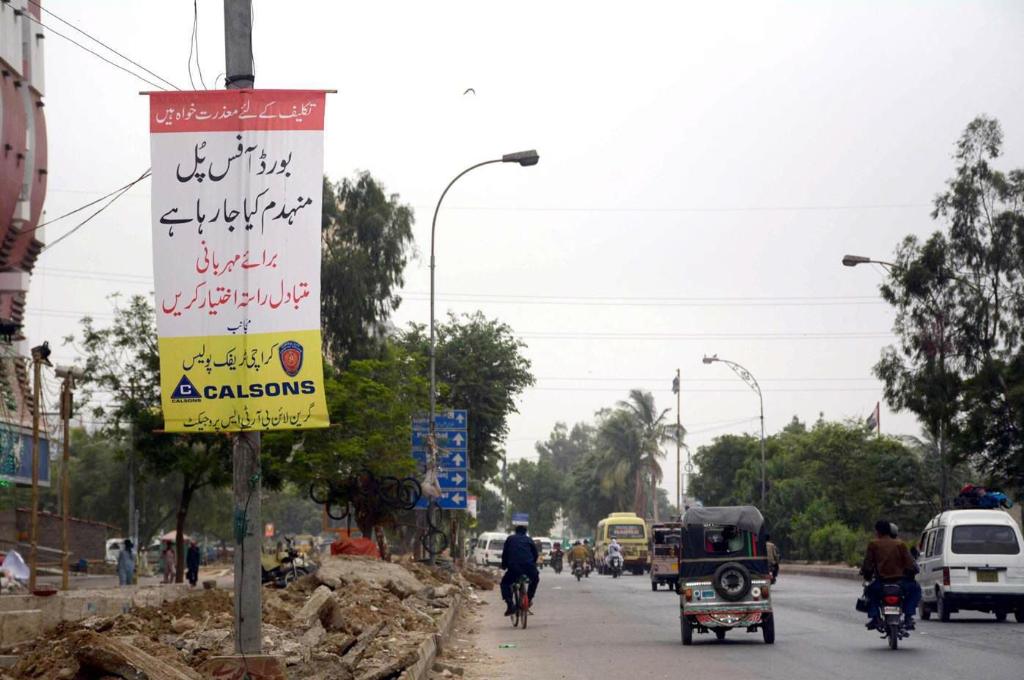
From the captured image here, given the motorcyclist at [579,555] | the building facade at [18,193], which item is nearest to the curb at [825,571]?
the motorcyclist at [579,555]

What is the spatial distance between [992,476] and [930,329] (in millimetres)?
5776

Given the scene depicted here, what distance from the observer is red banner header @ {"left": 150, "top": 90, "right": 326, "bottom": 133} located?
10.5 meters

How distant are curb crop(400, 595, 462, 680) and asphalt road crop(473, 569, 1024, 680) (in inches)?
25.1

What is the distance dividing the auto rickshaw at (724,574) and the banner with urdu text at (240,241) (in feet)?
30.0

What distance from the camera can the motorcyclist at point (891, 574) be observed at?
17.2m

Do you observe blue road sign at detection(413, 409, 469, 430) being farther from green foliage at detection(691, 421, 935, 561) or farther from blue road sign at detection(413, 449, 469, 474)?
green foliage at detection(691, 421, 935, 561)

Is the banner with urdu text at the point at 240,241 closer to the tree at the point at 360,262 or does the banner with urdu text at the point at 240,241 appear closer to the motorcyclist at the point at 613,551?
the tree at the point at 360,262

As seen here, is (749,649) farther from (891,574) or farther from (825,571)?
(825,571)

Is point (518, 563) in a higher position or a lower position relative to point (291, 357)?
lower

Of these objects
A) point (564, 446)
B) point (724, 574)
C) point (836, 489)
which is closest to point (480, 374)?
point (836, 489)

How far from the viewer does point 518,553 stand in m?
23.5

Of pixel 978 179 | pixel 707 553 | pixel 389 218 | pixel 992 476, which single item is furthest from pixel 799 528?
pixel 707 553

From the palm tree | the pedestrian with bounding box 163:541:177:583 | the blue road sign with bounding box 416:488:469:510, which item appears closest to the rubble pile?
the blue road sign with bounding box 416:488:469:510

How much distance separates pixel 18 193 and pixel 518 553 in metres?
14.8
